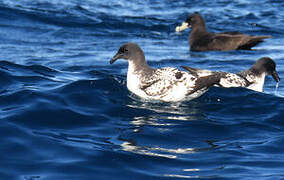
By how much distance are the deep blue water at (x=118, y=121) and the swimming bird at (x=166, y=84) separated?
163mm

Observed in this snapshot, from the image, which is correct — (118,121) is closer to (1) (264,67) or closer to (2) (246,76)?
(2) (246,76)

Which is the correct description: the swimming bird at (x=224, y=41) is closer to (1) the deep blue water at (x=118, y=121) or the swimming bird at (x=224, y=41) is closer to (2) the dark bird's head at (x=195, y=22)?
(1) the deep blue water at (x=118, y=121)

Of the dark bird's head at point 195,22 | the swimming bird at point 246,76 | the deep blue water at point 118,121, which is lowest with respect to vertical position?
the deep blue water at point 118,121

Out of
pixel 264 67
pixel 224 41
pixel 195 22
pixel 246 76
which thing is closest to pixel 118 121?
pixel 246 76

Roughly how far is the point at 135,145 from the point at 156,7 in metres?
16.4

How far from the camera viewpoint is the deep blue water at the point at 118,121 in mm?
5668

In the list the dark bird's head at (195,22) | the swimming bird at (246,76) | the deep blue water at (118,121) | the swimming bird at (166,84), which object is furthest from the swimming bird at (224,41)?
the swimming bird at (166,84)

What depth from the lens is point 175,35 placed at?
1777cm

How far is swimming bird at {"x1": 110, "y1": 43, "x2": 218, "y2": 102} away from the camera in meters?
8.34

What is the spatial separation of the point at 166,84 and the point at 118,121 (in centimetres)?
137

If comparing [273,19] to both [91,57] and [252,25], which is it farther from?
[91,57]

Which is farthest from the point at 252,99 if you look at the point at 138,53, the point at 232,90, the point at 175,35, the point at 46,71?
the point at 175,35

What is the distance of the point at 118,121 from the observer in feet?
A: 24.3

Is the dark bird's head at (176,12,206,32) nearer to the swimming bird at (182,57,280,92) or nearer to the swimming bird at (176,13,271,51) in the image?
the swimming bird at (176,13,271,51)
